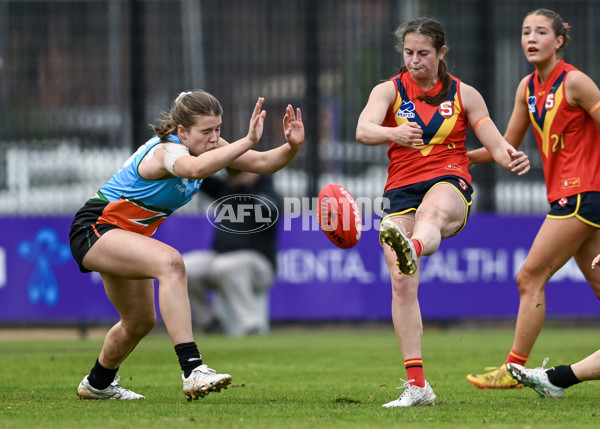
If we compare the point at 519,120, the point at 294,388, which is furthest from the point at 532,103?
the point at 294,388

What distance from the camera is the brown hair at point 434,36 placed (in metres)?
6.21

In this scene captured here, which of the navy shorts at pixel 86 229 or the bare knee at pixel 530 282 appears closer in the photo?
the navy shorts at pixel 86 229

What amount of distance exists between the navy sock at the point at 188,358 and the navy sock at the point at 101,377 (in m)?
0.91

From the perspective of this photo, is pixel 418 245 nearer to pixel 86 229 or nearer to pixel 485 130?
pixel 485 130

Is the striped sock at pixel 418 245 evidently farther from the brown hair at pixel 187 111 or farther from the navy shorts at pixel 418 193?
the brown hair at pixel 187 111

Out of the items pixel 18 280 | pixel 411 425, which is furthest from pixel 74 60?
pixel 411 425

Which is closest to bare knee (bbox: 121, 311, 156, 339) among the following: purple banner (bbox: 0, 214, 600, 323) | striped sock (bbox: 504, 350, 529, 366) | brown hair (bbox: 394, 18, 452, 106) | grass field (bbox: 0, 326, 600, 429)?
grass field (bbox: 0, 326, 600, 429)

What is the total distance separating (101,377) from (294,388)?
136 cm

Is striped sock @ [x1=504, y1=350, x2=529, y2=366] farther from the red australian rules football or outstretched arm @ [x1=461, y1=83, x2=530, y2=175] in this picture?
the red australian rules football

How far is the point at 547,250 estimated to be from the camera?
670cm

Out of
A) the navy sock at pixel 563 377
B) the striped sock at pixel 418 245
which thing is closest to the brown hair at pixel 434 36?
the striped sock at pixel 418 245

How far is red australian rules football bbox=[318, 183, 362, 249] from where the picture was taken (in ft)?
20.4

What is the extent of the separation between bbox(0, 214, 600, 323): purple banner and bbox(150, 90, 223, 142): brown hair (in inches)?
270

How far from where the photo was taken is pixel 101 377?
6.56 metres
